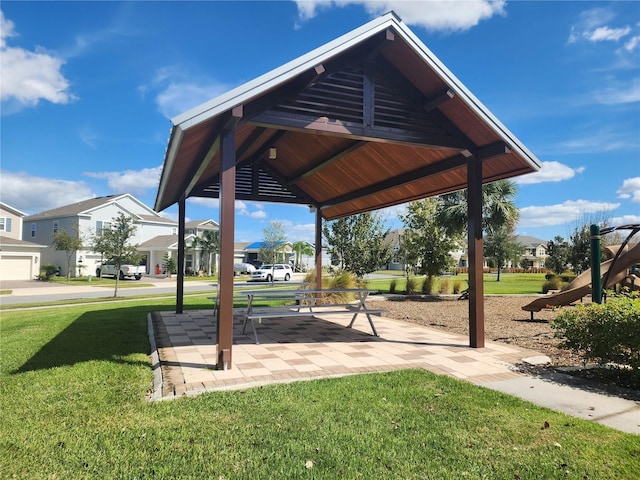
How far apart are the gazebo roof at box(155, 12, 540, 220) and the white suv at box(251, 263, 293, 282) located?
27.1 metres

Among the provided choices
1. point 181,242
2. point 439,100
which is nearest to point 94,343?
point 181,242

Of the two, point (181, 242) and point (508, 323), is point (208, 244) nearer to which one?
point (181, 242)

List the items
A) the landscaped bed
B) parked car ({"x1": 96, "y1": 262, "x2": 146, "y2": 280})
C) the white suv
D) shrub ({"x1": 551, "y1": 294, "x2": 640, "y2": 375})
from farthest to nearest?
parked car ({"x1": 96, "y1": 262, "x2": 146, "y2": 280}) < the white suv < the landscaped bed < shrub ({"x1": 551, "y1": 294, "x2": 640, "y2": 375})

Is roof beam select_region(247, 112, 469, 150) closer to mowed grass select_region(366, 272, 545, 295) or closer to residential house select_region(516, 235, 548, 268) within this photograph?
mowed grass select_region(366, 272, 545, 295)

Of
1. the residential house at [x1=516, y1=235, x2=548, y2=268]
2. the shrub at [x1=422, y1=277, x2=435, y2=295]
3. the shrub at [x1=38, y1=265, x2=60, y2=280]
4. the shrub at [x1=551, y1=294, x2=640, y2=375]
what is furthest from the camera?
the residential house at [x1=516, y1=235, x2=548, y2=268]

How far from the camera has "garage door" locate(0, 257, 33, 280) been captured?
35.7 meters

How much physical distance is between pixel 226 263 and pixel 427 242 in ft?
50.7

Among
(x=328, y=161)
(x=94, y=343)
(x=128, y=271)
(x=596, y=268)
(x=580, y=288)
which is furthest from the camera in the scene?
(x=128, y=271)

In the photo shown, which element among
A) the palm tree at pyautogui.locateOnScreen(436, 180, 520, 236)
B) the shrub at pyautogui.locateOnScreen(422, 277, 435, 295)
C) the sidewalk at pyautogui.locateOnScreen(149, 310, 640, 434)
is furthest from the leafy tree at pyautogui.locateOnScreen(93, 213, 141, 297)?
the palm tree at pyautogui.locateOnScreen(436, 180, 520, 236)

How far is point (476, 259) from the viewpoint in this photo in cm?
749

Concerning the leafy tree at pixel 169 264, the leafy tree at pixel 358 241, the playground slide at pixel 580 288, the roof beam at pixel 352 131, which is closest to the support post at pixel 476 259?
the roof beam at pixel 352 131

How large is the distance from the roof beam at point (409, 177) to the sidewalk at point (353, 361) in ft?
11.4

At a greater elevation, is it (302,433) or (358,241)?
(358,241)

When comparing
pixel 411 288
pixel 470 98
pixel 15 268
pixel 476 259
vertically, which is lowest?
pixel 411 288
